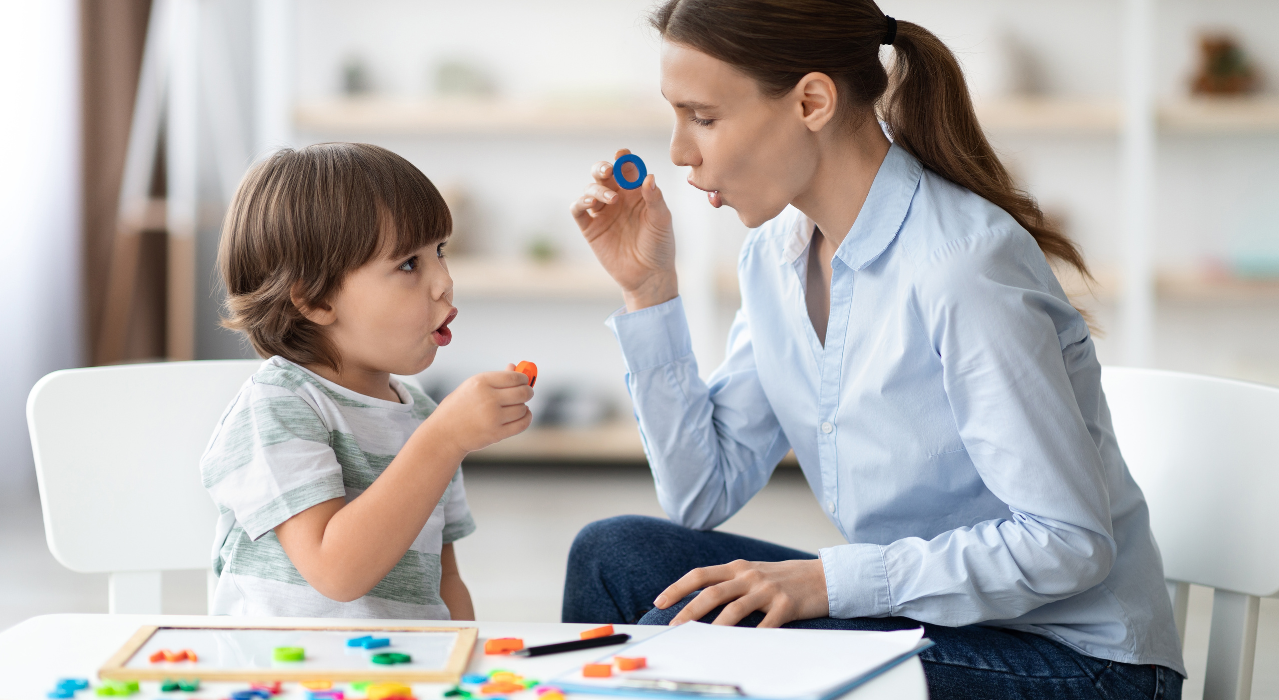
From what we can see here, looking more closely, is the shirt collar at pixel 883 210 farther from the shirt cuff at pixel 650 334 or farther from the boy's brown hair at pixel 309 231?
the boy's brown hair at pixel 309 231

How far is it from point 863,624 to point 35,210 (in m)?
2.96

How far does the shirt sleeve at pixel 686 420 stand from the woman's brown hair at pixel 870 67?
32 cm

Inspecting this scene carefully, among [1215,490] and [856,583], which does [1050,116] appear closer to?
[1215,490]

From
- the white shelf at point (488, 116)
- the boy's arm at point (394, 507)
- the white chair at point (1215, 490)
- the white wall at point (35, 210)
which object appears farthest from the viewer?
the white shelf at point (488, 116)

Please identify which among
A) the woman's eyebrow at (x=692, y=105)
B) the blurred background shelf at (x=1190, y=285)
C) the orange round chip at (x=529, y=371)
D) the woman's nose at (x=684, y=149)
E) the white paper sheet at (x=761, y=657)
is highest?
the woman's eyebrow at (x=692, y=105)

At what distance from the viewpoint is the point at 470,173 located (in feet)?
12.4

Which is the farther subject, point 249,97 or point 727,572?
point 249,97

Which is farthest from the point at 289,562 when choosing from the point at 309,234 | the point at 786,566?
the point at 786,566

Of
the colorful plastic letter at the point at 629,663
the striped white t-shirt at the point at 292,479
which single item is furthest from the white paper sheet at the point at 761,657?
the striped white t-shirt at the point at 292,479

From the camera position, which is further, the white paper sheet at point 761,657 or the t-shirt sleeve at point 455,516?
the t-shirt sleeve at point 455,516

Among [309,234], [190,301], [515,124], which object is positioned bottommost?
[190,301]

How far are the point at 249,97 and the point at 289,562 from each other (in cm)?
329

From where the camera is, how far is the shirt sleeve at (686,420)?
127 cm

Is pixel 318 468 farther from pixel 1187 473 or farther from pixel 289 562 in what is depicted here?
pixel 1187 473
